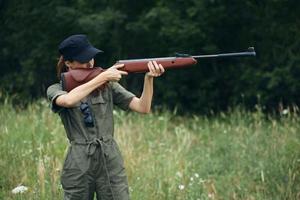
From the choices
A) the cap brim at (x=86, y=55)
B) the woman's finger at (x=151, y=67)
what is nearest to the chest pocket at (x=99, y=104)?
the cap brim at (x=86, y=55)

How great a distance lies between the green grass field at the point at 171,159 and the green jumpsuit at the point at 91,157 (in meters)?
1.35

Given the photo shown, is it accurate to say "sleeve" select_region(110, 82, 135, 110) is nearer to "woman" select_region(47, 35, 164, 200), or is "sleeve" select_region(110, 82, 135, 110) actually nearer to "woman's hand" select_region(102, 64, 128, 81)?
"woman" select_region(47, 35, 164, 200)

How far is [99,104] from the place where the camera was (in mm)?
4227

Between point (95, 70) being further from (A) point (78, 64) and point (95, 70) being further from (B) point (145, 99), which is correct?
(B) point (145, 99)

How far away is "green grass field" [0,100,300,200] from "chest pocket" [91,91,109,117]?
152cm

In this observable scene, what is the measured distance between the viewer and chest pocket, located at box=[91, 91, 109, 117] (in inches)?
166

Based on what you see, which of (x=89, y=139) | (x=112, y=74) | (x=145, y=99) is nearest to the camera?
(x=112, y=74)

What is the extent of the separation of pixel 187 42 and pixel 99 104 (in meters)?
12.8

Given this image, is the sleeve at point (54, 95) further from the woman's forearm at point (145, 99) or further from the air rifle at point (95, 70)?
the woman's forearm at point (145, 99)

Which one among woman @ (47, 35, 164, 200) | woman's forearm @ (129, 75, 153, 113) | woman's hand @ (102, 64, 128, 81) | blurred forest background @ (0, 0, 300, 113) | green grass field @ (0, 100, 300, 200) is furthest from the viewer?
blurred forest background @ (0, 0, 300, 113)

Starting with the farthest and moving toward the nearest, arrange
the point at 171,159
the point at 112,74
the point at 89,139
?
the point at 171,159 < the point at 89,139 < the point at 112,74

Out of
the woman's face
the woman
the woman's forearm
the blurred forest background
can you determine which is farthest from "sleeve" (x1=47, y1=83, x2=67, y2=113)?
the blurred forest background

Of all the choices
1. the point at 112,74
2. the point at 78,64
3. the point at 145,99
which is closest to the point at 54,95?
the point at 78,64

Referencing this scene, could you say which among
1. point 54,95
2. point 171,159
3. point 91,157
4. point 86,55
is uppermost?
point 86,55
